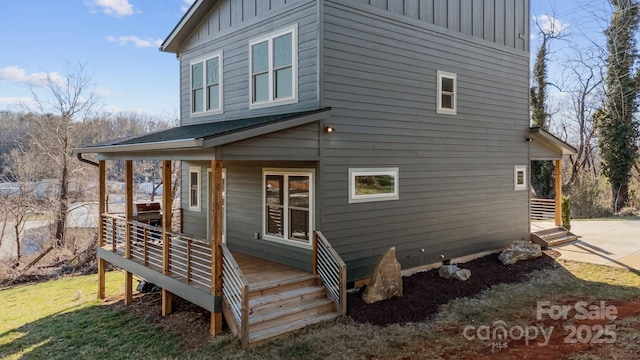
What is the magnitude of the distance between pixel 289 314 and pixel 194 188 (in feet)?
21.6

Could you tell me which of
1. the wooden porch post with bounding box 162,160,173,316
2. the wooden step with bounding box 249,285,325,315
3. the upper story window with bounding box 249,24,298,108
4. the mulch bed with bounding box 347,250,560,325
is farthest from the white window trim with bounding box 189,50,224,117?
the mulch bed with bounding box 347,250,560,325

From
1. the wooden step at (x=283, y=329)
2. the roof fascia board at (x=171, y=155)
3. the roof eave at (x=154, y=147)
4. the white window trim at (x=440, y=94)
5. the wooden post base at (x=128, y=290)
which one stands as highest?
the white window trim at (x=440, y=94)

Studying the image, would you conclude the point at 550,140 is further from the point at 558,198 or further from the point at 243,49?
the point at 243,49

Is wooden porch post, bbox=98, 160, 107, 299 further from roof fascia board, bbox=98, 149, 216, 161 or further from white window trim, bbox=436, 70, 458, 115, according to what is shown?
white window trim, bbox=436, 70, 458, 115

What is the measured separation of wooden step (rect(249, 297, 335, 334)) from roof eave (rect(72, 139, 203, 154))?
272 cm

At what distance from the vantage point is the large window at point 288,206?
8.13 metres

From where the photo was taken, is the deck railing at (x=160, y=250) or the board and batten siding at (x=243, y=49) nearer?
the deck railing at (x=160, y=250)

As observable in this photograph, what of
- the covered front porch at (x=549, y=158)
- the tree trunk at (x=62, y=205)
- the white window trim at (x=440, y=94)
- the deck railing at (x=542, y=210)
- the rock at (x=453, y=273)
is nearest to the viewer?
the rock at (x=453, y=273)

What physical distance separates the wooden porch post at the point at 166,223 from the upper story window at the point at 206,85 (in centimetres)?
315

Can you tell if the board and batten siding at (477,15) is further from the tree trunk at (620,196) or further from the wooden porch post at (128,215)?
the tree trunk at (620,196)

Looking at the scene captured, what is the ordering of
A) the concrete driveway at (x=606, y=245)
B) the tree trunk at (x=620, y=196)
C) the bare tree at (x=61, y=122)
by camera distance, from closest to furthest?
the concrete driveway at (x=606, y=245), the bare tree at (x=61, y=122), the tree trunk at (x=620, y=196)

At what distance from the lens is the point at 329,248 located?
7160 mm

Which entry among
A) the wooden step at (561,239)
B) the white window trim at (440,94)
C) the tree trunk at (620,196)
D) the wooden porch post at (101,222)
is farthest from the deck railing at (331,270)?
the tree trunk at (620,196)

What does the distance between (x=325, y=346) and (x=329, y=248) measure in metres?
1.74
